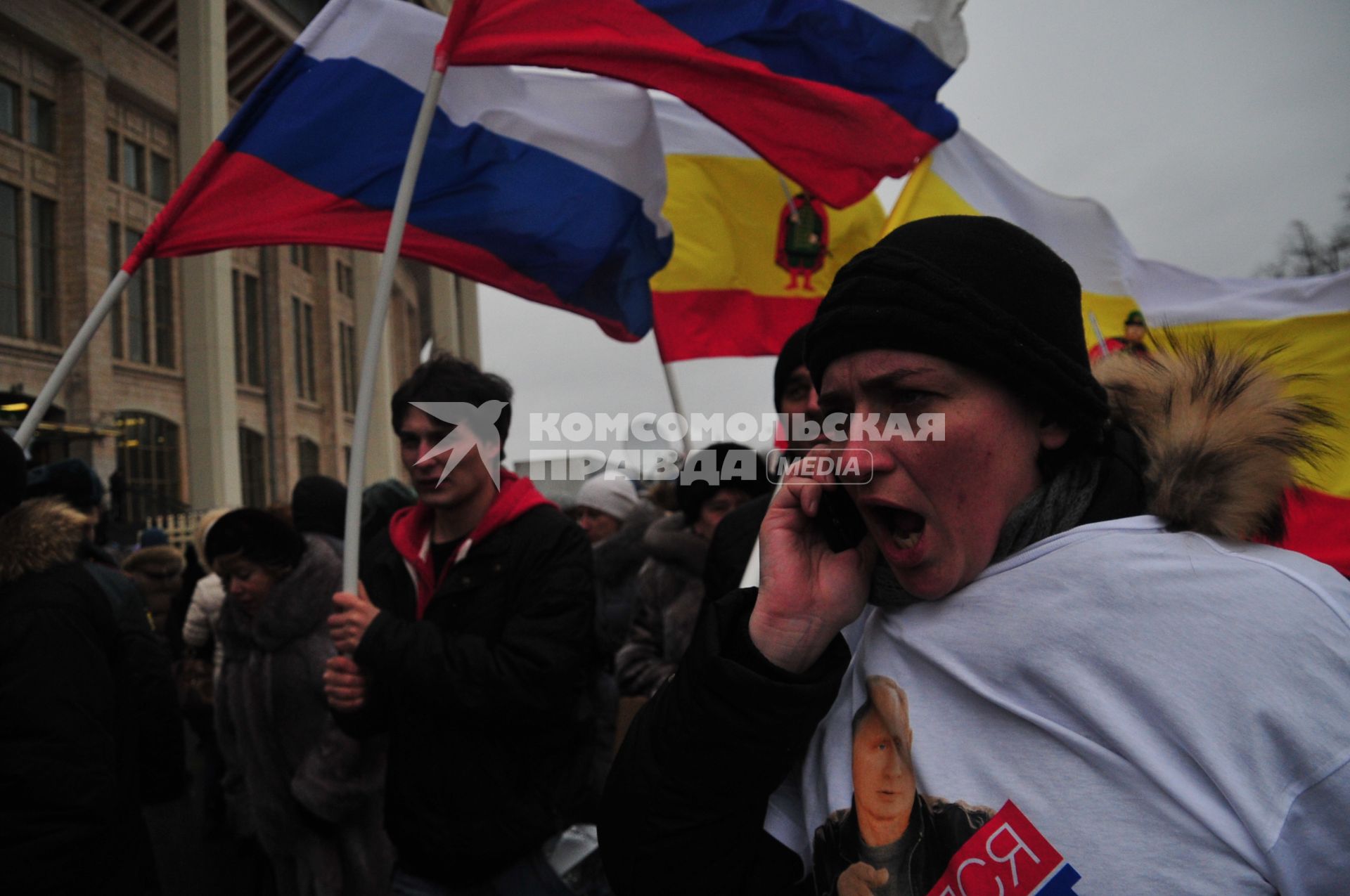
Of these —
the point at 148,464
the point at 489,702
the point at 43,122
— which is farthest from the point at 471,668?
the point at 148,464

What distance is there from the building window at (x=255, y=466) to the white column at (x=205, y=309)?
8202 millimetres

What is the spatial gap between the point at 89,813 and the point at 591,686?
1.46 meters

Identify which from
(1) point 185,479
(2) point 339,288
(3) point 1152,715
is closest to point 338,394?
(2) point 339,288

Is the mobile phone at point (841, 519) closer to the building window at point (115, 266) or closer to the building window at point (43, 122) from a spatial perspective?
the building window at point (43, 122)

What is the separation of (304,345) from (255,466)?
5.19 m

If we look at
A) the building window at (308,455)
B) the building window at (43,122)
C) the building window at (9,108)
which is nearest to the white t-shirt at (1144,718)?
the building window at (9,108)

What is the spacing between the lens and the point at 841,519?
1.33 m

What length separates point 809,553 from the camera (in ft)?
4.35

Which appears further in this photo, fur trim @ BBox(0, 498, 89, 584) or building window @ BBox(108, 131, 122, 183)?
building window @ BBox(108, 131, 122, 183)

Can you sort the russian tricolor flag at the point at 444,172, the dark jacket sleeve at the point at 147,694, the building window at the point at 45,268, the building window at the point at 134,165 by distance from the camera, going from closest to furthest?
the dark jacket sleeve at the point at 147,694 < the russian tricolor flag at the point at 444,172 < the building window at the point at 45,268 < the building window at the point at 134,165

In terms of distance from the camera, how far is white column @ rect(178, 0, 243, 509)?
19125 millimetres

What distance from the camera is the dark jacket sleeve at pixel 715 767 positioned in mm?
1223

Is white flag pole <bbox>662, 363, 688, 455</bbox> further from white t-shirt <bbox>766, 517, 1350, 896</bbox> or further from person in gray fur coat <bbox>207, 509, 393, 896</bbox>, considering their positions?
white t-shirt <bbox>766, 517, 1350, 896</bbox>

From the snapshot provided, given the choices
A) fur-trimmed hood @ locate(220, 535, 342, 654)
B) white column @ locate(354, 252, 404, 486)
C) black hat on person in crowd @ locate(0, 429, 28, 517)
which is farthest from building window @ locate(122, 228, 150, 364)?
black hat on person in crowd @ locate(0, 429, 28, 517)
